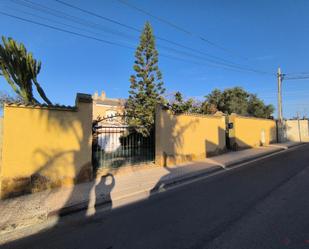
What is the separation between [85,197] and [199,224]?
322cm

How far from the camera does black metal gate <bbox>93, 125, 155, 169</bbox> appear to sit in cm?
870

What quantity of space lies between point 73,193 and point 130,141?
405 centimetres

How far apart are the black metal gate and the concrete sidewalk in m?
1.05

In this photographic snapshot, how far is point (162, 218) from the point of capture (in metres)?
4.21

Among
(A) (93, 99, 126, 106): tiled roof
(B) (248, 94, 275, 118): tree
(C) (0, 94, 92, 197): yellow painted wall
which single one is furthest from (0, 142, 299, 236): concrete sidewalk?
(B) (248, 94, 275, 118): tree

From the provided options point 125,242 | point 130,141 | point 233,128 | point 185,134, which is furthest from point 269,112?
point 125,242

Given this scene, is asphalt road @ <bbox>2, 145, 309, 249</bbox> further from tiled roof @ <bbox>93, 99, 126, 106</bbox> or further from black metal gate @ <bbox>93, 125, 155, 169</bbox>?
tiled roof @ <bbox>93, 99, 126, 106</bbox>

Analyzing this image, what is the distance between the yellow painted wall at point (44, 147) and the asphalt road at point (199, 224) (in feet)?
8.83

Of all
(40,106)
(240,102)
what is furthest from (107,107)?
(40,106)

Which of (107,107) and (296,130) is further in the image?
(107,107)

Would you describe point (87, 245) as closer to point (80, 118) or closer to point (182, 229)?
point (182, 229)

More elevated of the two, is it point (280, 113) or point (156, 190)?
point (280, 113)

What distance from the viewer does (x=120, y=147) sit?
9.40m

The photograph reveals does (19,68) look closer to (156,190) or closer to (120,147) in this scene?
(120,147)
